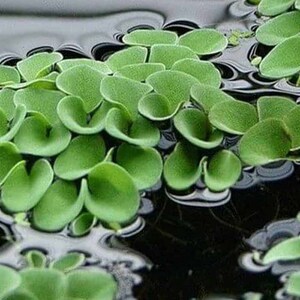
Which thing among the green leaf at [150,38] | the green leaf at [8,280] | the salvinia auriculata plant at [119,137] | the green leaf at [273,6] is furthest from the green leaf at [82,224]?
the green leaf at [273,6]

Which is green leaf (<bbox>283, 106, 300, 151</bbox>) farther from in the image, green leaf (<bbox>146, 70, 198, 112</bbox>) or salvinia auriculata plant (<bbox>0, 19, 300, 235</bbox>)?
green leaf (<bbox>146, 70, 198, 112</bbox>)

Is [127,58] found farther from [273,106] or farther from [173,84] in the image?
[273,106]

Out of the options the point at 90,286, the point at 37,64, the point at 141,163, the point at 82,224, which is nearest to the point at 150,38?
the point at 37,64

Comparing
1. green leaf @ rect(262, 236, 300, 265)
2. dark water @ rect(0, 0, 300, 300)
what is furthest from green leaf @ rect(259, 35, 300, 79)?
green leaf @ rect(262, 236, 300, 265)

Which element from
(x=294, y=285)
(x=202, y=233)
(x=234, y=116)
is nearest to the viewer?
(x=294, y=285)

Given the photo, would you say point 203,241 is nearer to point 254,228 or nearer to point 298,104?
point 254,228

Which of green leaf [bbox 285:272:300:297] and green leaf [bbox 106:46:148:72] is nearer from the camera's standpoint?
green leaf [bbox 285:272:300:297]
